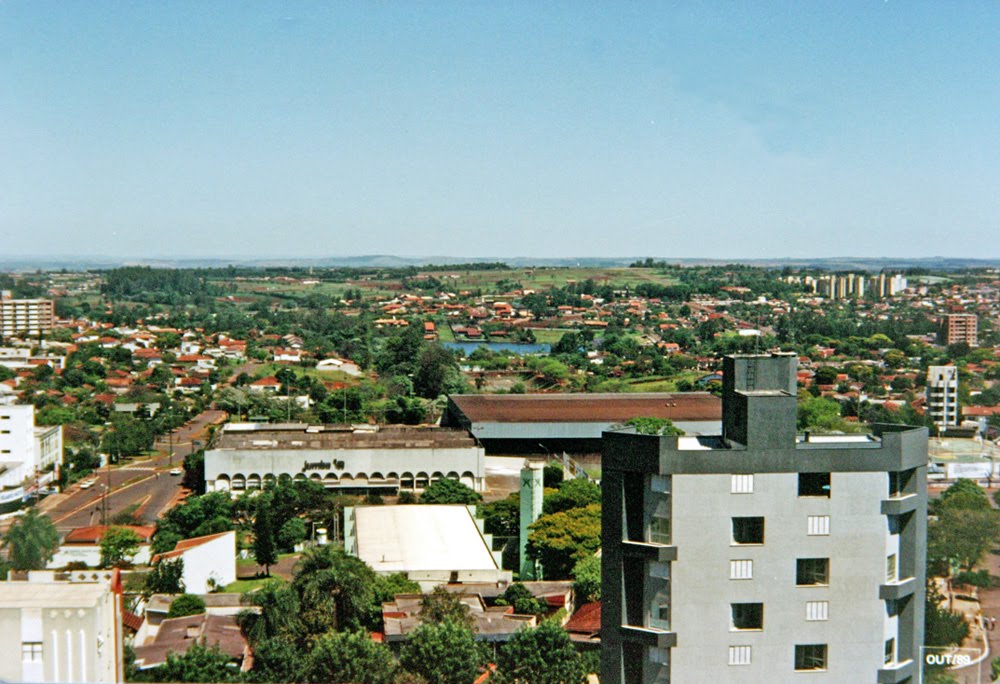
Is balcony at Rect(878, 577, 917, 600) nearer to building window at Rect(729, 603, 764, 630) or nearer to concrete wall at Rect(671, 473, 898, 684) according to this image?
concrete wall at Rect(671, 473, 898, 684)

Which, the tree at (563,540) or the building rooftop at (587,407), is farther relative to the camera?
the building rooftop at (587,407)

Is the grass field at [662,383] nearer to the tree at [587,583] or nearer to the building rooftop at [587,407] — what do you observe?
the building rooftop at [587,407]

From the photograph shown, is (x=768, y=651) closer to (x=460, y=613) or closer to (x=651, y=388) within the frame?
(x=460, y=613)

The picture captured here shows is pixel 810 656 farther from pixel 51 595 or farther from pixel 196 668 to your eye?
pixel 196 668

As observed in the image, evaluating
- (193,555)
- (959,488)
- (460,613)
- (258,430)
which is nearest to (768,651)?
(460,613)

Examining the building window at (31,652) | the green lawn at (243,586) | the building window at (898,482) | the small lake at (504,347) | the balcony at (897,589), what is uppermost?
the building window at (898,482)

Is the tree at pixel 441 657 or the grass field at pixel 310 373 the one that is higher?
the tree at pixel 441 657

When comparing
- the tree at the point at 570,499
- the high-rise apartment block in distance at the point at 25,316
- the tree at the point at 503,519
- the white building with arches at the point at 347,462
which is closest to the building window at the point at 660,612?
the tree at the point at 570,499

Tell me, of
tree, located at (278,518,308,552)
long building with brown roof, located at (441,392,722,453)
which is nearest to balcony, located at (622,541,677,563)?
tree, located at (278,518,308,552)
